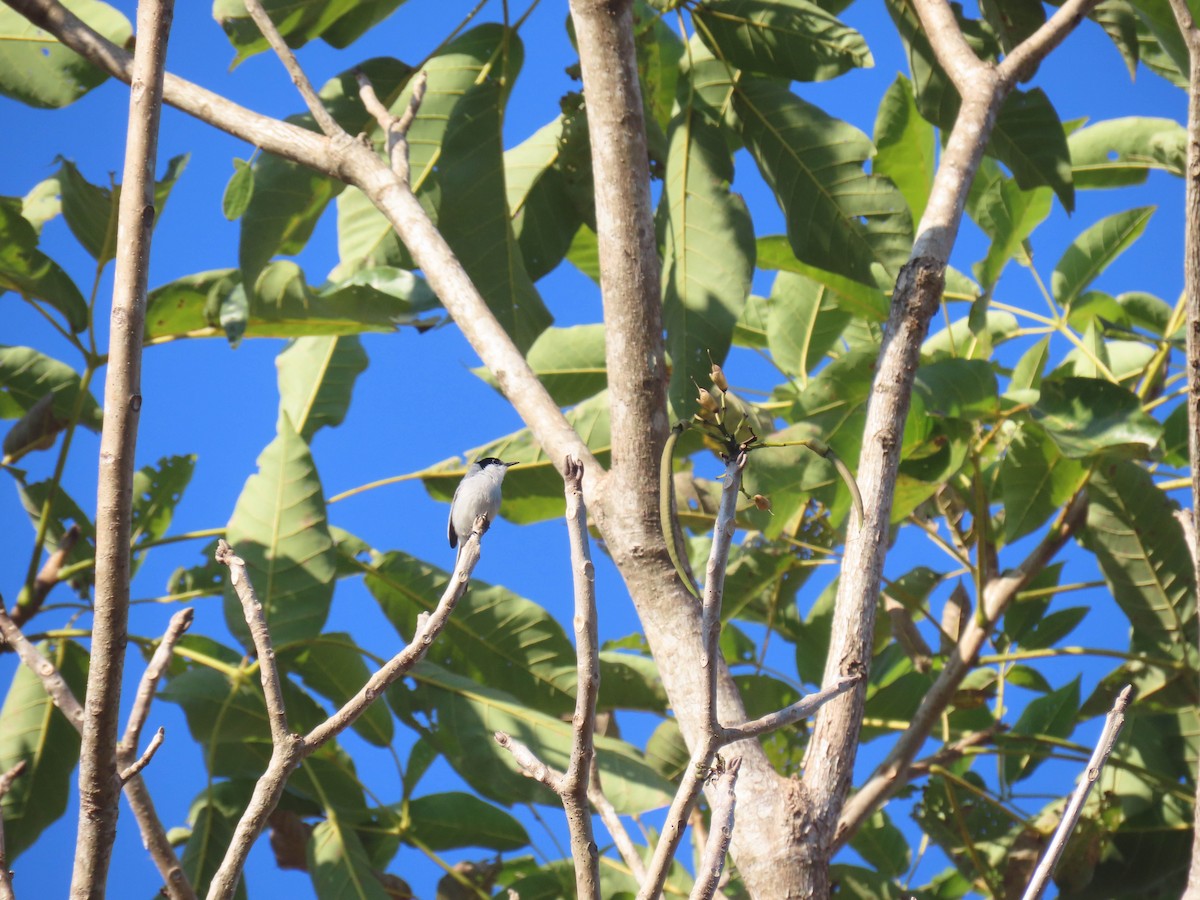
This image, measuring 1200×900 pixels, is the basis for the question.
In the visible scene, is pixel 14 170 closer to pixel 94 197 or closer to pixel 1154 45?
pixel 94 197

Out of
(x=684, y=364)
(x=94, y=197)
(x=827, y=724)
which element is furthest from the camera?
(x=94, y=197)

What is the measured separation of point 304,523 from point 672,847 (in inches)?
40.5

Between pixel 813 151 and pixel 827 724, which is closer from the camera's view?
pixel 827 724

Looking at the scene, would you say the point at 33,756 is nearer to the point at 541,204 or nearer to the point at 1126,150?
the point at 541,204

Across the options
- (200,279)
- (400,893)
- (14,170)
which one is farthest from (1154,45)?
(14,170)

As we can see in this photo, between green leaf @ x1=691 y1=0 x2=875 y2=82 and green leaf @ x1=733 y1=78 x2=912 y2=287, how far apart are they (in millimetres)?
36

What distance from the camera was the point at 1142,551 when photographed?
1729 millimetres

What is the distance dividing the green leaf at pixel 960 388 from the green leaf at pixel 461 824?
948mm

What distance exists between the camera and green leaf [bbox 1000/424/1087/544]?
1720 millimetres

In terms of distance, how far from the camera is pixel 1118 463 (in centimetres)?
164

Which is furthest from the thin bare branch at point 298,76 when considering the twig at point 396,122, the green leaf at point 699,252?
the green leaf at point 699,252

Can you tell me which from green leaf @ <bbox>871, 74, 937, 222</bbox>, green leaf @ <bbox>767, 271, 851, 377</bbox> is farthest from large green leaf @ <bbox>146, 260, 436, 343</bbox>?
green leaf @ <bbox>871, 74, 937, 222</bbox>

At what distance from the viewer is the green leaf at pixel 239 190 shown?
1678mm

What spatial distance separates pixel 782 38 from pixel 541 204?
462mm
